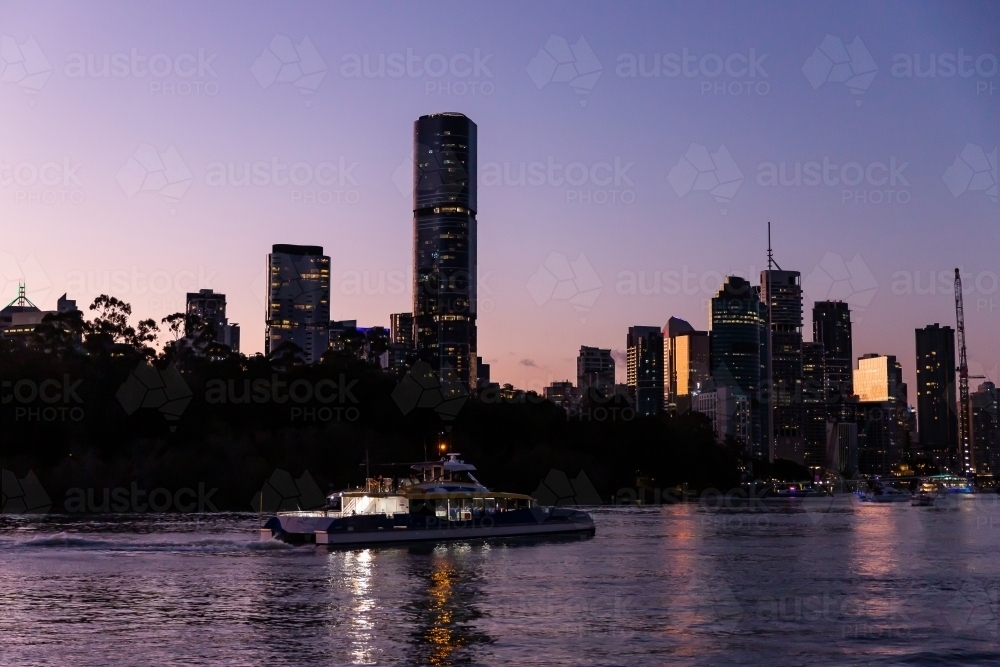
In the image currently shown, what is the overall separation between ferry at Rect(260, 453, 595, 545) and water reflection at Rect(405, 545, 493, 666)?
4.01m

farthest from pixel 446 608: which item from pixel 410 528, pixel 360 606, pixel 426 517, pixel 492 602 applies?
pixel 426 517

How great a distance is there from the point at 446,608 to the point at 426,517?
29.2 metres

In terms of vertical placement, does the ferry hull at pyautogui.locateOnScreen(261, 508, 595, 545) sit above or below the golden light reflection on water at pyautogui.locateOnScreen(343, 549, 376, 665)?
above

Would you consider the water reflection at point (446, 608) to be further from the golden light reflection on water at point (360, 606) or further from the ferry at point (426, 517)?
the ferry at point (426, 517)

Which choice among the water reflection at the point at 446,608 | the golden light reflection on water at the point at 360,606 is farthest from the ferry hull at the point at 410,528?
the water reflection at the point at 446,608

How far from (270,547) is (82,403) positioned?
67808mm

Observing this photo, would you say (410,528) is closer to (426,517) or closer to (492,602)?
(426,517)

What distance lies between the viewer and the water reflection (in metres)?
35.7

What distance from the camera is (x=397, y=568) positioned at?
6075 centimetres

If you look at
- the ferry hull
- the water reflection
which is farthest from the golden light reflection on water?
the ferry hull

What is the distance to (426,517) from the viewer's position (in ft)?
244

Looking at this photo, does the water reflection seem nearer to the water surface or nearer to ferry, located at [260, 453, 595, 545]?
the water surface

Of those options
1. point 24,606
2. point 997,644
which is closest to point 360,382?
point 24,606

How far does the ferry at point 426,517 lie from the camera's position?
7019 centimetres
